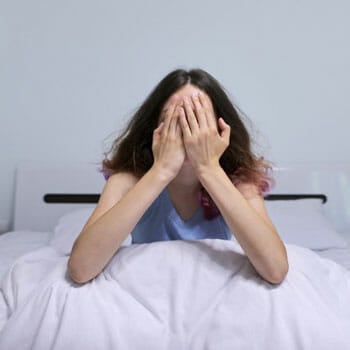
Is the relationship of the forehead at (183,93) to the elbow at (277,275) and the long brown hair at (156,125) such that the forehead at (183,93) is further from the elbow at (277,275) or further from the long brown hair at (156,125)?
the elbow at (277,275)

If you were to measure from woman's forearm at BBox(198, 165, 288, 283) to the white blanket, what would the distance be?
3 centimetres

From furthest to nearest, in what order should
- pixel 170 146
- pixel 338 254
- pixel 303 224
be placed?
pixel 303 224 < pixel 338 254 < pixel 170 146

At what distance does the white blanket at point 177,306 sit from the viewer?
58 centimetres

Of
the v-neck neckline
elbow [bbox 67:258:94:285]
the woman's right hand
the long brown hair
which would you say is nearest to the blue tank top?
the v-neck neckline

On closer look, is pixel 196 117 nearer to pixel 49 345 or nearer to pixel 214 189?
pixel 214 189

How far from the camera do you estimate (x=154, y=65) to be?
6.16 feet

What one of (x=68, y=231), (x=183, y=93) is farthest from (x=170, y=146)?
(x=68, y=231)

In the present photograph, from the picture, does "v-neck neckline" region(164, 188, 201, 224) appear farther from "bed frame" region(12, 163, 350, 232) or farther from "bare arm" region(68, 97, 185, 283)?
"bed frame" region(12, 163, 350, 232)

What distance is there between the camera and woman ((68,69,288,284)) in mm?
707

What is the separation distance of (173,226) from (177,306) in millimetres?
415

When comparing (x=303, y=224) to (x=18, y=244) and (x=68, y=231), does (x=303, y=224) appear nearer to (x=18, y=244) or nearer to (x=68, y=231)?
(x=68, y=231)

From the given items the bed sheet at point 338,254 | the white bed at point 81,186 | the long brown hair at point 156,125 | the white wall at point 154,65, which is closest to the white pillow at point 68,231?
the white bed at point 81,186

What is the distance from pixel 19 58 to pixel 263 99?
110cm

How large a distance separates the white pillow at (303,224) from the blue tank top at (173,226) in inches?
21.4
